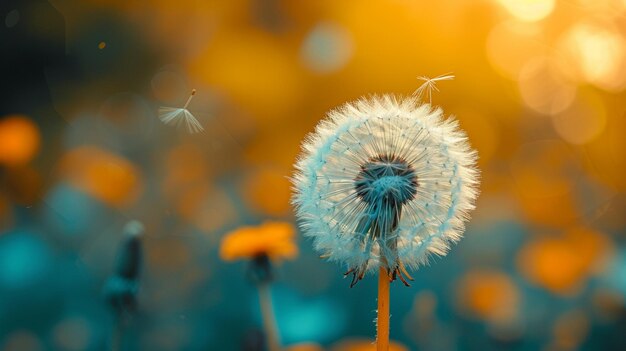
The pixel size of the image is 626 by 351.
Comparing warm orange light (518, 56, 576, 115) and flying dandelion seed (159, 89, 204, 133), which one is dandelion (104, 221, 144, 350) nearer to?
flying dandelion seed (159, 89, 204, 133)

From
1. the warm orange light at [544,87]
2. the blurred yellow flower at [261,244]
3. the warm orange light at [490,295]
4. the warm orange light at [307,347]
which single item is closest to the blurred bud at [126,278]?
the blurred yellow flower at [261,244]

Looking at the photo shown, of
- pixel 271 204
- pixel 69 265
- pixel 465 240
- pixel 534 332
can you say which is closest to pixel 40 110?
pixel 69 265

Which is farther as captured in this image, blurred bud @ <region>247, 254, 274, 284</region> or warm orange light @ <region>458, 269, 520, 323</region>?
warm orange light @ <region>458, 269, 520, 323</region>

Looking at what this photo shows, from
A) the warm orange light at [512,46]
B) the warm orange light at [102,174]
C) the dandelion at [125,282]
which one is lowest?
the dandelion at [125,282]

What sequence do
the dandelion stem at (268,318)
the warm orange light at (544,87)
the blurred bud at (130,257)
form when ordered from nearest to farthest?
the blurred bud at (130,257)
the dandelion stem at (268,318)
the warm orange light at (544,87)

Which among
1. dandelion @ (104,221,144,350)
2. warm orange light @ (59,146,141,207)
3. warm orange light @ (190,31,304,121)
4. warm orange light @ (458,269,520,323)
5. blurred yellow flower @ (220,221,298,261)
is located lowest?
dandelion @ (104,221,144,350)

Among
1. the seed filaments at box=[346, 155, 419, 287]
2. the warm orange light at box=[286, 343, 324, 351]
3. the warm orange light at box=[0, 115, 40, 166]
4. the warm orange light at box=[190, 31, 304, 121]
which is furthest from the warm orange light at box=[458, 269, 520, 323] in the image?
the warm orange light at box=[0, 115, 40, 166]

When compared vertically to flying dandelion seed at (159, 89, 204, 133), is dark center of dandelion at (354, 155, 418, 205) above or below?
below

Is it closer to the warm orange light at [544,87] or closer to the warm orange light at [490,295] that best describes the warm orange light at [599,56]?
the warm orange light at [544,87]
